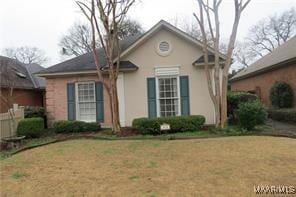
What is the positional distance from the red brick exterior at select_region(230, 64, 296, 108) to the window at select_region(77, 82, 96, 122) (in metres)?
11.4

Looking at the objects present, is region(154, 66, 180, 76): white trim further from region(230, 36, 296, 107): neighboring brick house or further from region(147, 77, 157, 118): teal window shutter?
region(230, 36, 296, 107): neighboring brick house

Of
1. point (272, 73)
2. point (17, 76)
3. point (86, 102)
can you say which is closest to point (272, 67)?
point (272, 73)

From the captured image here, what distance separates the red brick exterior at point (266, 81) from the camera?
19.8 m

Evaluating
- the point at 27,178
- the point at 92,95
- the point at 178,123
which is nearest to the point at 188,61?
the point at 178,123

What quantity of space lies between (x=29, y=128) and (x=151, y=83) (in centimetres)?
602

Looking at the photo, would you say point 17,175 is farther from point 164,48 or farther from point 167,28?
point 167,28

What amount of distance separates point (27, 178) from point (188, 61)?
35.2 feet

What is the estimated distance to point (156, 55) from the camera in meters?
16.6

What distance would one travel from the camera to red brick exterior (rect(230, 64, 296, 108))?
64.8 ft

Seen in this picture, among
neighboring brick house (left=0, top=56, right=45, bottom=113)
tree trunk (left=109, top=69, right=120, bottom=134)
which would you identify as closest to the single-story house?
tree trunk (left=109, top=69, right=120, bottom=134)

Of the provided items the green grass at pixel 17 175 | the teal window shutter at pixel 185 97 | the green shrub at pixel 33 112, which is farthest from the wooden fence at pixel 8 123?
the teal window shutter at pixel 185 97

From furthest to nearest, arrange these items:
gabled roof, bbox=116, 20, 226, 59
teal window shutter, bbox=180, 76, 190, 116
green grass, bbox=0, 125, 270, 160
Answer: teal window shutter, bbox=180, 76, 190, 116, gabled roof, bbox=116, 20, 226, 59, green grass, bbox=0, 125, 270, 160

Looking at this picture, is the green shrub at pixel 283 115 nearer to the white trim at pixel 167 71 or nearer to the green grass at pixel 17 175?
the white trim at pixel 167 71

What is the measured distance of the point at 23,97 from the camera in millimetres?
23391
